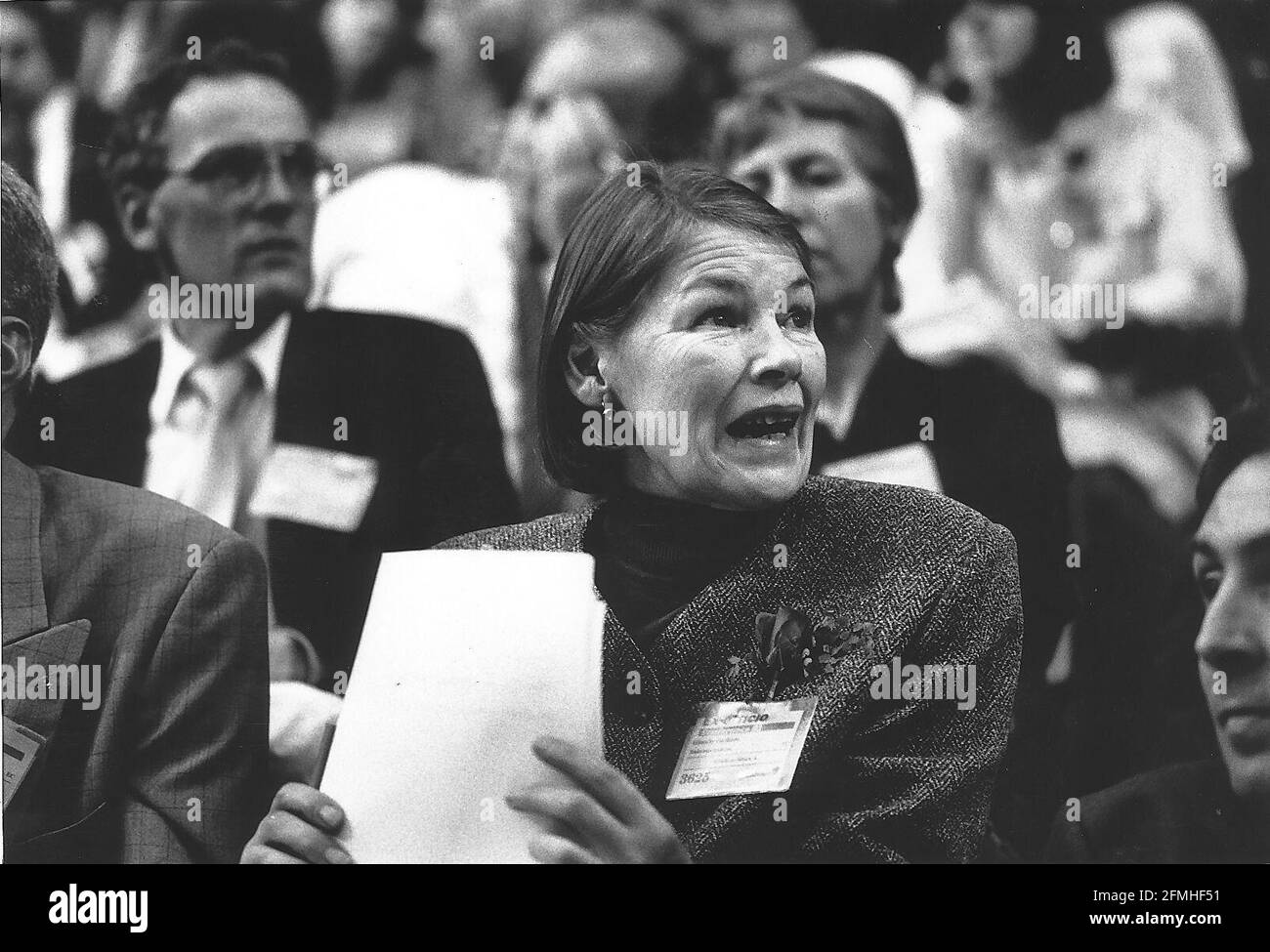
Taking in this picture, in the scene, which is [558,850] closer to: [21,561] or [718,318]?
[718,318]

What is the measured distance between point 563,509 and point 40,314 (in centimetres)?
174

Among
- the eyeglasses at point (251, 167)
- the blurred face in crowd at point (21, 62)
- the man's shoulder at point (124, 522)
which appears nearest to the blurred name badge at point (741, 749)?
the man's shoulder at point (124, 522)

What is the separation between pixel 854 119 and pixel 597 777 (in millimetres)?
2133

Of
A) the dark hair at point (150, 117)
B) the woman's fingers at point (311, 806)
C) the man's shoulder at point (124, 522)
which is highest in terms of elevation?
the dark hair at point (150, 117)

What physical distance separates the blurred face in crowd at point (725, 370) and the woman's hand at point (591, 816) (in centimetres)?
83

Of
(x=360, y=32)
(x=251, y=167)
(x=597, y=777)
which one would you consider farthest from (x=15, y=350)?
(x=597, y=777)

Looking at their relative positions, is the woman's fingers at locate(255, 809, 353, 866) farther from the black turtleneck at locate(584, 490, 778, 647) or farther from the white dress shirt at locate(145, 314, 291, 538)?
the black turtleneck at locate(584, 490, 778, 647)

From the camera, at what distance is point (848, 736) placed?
15.1ft

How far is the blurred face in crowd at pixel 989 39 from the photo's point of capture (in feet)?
16.2

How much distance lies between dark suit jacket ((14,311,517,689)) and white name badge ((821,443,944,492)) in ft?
3.32

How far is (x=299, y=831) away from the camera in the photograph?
468 centimetres

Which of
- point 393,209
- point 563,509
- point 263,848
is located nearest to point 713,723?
point 563,509

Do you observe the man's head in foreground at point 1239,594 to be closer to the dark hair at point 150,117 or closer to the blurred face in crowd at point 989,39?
the blurred face in crowd at point 989,39
